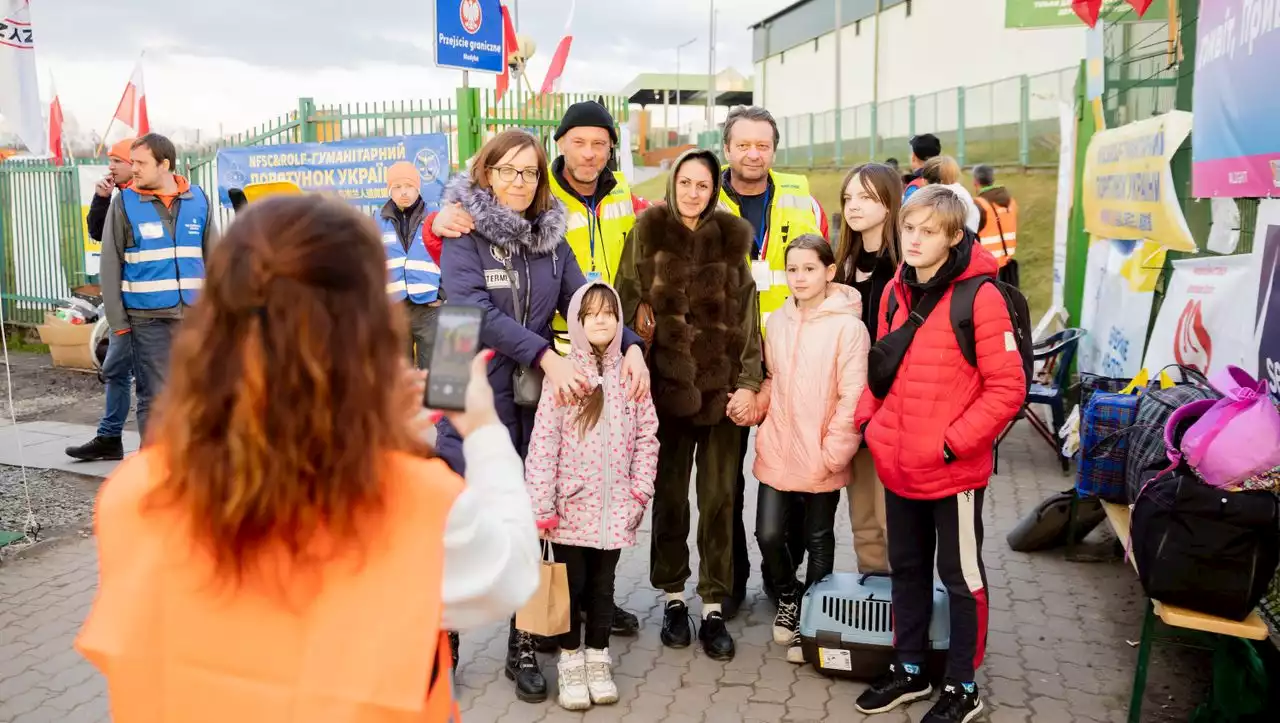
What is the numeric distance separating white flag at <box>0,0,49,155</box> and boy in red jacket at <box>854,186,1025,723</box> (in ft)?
17.6

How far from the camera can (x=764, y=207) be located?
177 inches

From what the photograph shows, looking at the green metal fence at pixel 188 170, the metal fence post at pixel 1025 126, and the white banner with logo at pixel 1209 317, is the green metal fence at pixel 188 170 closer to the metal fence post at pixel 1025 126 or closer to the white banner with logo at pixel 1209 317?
the white banner with logo at pixel 1209 317

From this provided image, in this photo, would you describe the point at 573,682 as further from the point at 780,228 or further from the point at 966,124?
the point at 966,124

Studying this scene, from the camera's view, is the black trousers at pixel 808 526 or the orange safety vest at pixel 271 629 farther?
the black trousers at pixel 808 526

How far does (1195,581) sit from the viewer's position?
3207mm

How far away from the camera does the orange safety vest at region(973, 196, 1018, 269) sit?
9078 millimetres

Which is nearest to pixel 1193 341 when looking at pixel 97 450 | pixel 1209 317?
pixel 1209 317

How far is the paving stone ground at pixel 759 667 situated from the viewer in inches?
146

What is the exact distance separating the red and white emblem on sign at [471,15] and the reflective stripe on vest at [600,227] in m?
5.67

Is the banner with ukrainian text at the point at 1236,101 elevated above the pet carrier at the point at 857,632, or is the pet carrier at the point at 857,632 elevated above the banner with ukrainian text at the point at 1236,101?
the banner with ukrainian text at the point at 1236,101

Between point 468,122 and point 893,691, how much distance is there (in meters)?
8.08

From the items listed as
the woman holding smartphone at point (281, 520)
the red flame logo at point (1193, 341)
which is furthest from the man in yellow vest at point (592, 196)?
the red flame logo at point (1193, 341)

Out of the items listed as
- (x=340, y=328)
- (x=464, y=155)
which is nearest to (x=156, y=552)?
(x=340, y=328)

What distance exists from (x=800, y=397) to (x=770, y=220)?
2.80 feet
